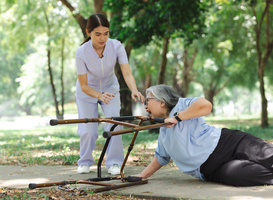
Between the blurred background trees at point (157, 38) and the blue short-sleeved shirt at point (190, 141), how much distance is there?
570 cm

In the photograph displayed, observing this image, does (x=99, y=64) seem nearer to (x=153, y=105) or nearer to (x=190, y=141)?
(x=153, y=105)

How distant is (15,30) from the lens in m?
16.5

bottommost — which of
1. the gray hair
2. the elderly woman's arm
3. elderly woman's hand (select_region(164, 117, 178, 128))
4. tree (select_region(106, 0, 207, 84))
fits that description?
elderly woman's hand (select_region(164, 117, 178, 128))

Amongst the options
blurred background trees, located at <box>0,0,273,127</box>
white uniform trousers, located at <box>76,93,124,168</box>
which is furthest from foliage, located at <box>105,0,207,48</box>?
white uniform trousers, located at <box>76,93,124,168</box>

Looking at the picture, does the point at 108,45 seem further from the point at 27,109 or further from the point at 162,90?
the point at 27,109

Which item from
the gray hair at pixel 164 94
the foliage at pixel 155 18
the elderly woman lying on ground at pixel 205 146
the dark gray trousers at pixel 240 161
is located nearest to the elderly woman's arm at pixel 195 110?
the elderly woman lying on ground at pixel 205 146

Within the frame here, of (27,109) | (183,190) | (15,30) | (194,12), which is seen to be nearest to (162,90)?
(183,190)

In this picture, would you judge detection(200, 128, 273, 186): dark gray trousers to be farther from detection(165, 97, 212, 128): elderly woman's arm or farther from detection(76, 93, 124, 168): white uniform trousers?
detection(76, 93, 124, 168): white uniform trousers

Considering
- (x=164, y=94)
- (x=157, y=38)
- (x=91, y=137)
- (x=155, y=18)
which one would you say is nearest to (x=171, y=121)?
(x=164, y=94)

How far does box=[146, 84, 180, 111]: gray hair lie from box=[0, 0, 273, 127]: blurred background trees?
5551 millimetres

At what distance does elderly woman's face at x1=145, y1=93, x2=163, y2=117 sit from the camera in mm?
3317

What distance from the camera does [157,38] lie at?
10.3 m

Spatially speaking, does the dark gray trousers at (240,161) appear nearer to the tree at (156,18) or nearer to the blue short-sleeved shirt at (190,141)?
the blue short-sleeved shirt at (190,141)

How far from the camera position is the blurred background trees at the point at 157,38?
373 inches
